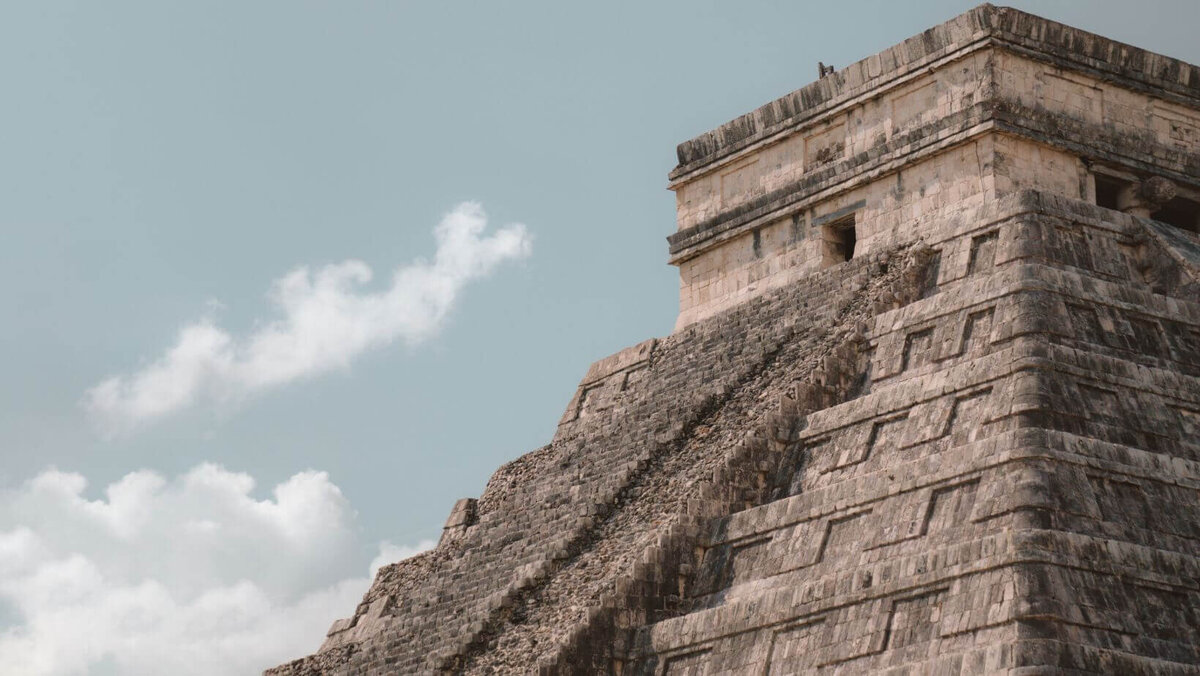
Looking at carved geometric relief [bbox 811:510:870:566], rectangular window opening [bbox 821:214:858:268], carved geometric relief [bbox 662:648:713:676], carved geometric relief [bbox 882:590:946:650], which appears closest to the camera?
carved geometric relief [bbox 882:590:946:650]

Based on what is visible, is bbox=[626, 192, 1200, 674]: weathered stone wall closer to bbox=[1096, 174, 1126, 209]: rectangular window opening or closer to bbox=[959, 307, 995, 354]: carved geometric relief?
bbox=[959, 307, 995, 354]: carved geometric relief

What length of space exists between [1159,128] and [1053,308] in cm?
517

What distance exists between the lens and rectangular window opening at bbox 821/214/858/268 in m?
22.8

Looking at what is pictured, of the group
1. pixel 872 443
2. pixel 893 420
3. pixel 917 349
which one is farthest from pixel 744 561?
pixel 917 349

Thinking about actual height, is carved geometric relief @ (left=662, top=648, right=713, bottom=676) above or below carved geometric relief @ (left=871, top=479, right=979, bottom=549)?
below

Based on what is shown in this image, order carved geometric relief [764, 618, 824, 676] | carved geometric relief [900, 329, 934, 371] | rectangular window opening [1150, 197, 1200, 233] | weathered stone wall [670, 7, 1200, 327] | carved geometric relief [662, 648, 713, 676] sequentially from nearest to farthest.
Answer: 1. carved geometric relief [764, 618, 824, 676]
2. carved geometric relief [662, 648, 713, 676]
3. carved geometric relief [900, 329, 934, 371]
4. weathered stone wall [670, 7, 1200, 327]
5. rectangular window opening [1150, 197, 1200, 233]

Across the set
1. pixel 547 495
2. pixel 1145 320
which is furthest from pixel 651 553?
pixel 1145 320

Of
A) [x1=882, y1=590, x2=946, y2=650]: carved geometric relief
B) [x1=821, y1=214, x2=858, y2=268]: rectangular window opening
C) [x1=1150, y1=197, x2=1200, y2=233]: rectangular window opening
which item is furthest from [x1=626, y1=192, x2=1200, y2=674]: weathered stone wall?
[x1=821, y1=214, x2=858, y2=268]: rectangular window opening

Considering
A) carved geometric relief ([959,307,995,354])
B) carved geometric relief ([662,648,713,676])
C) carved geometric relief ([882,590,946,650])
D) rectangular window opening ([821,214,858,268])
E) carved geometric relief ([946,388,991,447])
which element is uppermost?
rectangular window opening ([821,214,858,268])

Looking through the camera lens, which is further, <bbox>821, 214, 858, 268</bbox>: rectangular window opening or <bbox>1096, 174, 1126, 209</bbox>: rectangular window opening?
<bbox>821, 214, 858, 268</bbox>: rectangular window opening

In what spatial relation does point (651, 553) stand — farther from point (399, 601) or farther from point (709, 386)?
point (399, 601)

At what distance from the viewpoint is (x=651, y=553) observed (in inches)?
721

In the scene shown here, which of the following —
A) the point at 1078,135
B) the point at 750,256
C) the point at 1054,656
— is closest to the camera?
the point at 1054,656

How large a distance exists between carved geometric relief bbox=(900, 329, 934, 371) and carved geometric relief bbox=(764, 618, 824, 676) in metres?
3.21
